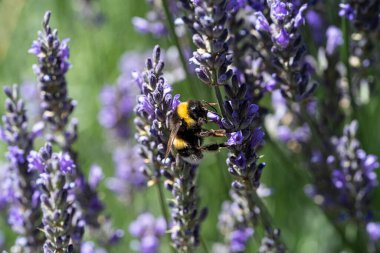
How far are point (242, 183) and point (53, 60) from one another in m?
0.99

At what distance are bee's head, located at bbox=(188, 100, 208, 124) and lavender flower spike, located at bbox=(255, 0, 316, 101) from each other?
432mm

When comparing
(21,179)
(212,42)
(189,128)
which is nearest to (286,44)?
(212,42)

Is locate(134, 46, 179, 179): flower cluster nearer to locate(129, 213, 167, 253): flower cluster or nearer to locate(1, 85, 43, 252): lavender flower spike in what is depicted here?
locate(1, 85, 43, 252): lavender flower spike

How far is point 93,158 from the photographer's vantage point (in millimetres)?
5336

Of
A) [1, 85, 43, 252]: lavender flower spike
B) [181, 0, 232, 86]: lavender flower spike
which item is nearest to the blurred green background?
[1, 85, 43, 252]: lavender flower spike

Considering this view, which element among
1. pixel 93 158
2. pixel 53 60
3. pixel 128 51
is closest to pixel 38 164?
pixel 53 60

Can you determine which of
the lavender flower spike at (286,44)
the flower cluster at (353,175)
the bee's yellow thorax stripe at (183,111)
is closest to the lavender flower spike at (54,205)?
the bee's yellow thorax stripe at (183,111)

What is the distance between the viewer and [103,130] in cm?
556

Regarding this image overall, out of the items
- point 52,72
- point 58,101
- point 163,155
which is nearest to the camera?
point 163,155

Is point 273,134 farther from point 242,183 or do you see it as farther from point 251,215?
point 242,183

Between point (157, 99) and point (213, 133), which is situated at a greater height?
point (157, 99)

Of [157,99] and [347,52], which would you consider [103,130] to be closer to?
[347,52]

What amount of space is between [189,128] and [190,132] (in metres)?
0.03

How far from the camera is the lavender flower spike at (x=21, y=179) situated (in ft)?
9.38
